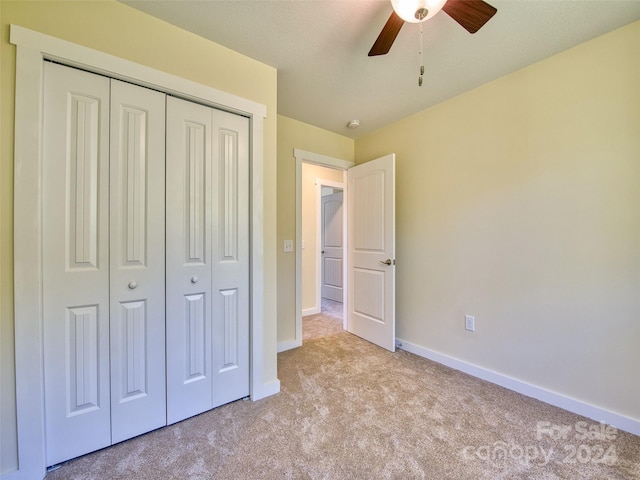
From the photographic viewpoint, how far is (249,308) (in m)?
1.86

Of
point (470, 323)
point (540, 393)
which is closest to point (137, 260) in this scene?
point (470, 323)

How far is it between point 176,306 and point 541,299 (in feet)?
8.10

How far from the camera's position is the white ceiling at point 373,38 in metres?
1.42

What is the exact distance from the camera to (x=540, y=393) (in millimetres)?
1856

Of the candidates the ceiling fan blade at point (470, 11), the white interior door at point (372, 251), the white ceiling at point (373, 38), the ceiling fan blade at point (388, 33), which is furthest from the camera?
the white interior door at point (372, 251)

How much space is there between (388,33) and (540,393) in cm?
250

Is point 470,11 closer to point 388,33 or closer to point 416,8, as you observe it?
point 416,8

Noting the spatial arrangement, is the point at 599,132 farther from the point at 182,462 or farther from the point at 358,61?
the point at 182,462

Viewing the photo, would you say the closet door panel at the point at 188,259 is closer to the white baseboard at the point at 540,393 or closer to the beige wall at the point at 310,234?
the white baseboard at the point at 540,393

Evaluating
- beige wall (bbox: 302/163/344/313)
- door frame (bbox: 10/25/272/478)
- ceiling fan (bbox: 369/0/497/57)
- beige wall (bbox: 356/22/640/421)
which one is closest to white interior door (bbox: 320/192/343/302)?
beige wall (bbox: 302/163/344/313)

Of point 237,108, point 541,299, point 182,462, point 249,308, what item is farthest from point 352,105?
point 182,462

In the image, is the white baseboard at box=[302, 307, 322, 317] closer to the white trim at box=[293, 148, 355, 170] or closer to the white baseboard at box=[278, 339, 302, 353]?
the white baseboard at box=[278, 339, 302, 353]

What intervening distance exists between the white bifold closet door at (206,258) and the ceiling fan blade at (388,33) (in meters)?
0.98

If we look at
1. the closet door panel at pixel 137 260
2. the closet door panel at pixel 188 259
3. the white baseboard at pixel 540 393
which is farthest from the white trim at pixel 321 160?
the white baseboard at pixel 540 393
